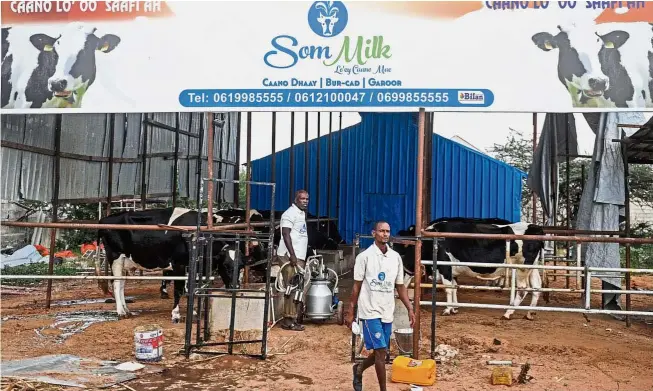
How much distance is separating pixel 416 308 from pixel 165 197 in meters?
10.4

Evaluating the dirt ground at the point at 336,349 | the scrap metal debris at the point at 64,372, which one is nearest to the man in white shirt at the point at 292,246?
the dirt ground at the point at 336,349

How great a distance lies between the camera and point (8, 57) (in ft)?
23.9

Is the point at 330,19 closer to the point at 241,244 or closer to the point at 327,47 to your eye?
the point at 327,47

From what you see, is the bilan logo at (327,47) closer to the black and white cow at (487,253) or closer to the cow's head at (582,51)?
the cow's head at (582,51)

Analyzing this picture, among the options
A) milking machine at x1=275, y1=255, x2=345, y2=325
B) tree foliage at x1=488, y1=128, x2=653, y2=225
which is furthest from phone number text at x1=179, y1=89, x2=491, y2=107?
tree foliage at x1=488, y1=128, x2=653, y2=225

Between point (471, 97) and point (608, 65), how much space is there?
5.05 feet

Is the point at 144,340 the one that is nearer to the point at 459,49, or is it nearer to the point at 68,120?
the point at 459,49

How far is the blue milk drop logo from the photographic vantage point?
6.73m

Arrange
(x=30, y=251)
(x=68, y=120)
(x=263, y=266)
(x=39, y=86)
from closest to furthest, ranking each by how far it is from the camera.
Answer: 1. (x=39, y=86)
2. (x=68, y=120)
3. (x=263, y=266)
4. (x=30, y=251)

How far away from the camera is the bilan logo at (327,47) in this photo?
6652 mm

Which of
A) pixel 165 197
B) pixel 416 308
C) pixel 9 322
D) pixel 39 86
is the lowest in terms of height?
pixel 9 322

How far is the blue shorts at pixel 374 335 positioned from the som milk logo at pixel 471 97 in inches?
106

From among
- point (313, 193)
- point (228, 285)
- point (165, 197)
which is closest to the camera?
point (228, 285)

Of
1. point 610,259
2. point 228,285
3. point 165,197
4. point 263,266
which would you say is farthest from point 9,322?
point 610,259
